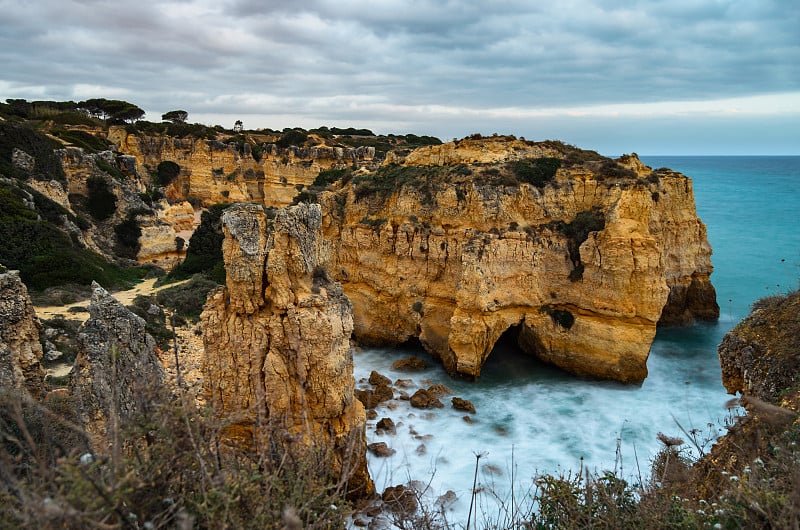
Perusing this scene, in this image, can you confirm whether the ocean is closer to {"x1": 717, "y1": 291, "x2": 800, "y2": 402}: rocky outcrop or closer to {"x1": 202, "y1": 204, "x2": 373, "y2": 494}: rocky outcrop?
{"x1": 717, "y1": 291, "x2": 800, "y2": 402}: rocky outcrop

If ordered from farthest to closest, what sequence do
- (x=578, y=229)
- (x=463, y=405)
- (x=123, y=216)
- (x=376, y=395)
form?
1. (x=123, y=216)
2. (x=578, y=229)
3. (x=376, y=395)
4. (x=463, y=405)

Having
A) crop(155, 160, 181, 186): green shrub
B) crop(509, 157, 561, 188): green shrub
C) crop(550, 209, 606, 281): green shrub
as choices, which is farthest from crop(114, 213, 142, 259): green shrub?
crop(550, 209, 606, 281): green shrub

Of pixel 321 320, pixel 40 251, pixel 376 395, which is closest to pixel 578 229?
pixel 376 395

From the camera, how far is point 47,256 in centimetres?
1683

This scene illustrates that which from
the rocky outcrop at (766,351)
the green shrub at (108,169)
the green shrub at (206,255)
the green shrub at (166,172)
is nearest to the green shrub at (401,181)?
the green shrub at (206,255)

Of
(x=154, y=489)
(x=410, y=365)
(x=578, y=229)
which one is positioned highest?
(x=578, y=229)

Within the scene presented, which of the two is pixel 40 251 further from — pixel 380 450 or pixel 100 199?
pixel 380 450

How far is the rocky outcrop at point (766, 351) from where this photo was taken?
7302 millimetres

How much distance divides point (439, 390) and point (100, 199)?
21.0m

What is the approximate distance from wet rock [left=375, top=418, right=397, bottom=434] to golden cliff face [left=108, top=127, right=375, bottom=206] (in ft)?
93.1

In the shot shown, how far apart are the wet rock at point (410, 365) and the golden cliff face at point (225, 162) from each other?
80.1 ft

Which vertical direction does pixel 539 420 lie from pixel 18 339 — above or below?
below

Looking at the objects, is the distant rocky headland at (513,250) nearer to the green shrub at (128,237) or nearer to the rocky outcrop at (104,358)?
the green shrub at (128,237)

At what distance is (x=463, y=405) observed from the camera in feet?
45.2
